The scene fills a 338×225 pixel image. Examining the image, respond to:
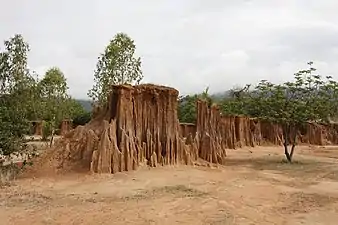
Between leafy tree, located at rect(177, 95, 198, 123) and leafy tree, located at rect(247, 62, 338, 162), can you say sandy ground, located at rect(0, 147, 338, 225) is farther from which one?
leafy tree, located at rect(177, 95, 198, 123)

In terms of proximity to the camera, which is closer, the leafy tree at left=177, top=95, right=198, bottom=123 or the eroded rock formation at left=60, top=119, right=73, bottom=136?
the eroded rock formation at left=60, top=119, right=73, bottom=136

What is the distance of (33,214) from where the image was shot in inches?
461

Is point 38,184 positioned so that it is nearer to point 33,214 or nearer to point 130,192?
point 130,192

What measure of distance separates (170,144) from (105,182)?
5618 millimetres

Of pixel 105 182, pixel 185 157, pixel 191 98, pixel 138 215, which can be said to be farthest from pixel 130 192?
pixel 191 98

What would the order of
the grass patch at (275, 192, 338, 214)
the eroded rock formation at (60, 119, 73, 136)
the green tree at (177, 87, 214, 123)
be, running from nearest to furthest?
the grass patch at (275, 192, 338, 214) < the eroded rock formation at (60, 119, 73, 136) < the green tree at (177, 87, 214, 123)

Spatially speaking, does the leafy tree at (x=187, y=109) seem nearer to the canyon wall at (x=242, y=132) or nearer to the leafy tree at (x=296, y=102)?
the canyon wall at (x=242, y=132)

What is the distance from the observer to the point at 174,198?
1419cm

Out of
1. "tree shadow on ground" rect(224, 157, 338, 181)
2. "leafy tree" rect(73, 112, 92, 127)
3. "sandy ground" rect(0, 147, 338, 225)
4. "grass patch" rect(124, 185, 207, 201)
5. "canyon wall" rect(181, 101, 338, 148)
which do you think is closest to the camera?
"sandy ground" rect(0, 147, 338, 225)

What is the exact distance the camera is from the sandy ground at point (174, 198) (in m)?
11.6

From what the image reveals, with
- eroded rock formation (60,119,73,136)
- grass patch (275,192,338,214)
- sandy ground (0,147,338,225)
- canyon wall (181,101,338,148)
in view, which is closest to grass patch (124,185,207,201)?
sandy ground (0,147,338,225)

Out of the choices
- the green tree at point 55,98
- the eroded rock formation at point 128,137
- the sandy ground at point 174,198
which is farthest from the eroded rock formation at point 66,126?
the sandy ground at point 174,198

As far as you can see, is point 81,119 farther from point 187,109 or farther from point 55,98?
point 55,98

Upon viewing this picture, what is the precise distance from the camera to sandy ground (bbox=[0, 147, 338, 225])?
38.0 ft
